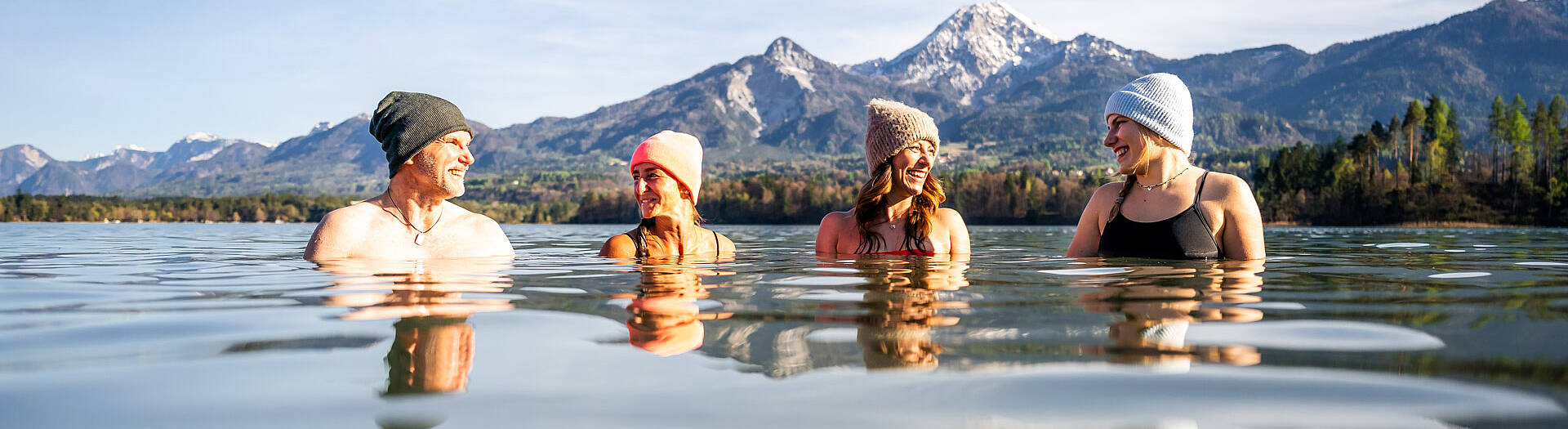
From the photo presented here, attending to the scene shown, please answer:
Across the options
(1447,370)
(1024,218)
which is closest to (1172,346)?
(1447,370)

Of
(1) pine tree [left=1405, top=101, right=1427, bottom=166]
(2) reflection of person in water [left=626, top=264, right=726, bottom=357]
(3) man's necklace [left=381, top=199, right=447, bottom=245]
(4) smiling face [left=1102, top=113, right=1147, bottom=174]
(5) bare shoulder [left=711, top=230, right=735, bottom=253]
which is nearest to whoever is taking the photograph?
(2) reflection of person in water [left=626, top=264, right=726, bottom=357]

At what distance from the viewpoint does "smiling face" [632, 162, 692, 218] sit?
8.14 m

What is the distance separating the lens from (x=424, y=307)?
404cm

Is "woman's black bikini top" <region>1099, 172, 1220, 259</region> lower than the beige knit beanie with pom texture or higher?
lower

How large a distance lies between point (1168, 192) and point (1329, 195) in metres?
108

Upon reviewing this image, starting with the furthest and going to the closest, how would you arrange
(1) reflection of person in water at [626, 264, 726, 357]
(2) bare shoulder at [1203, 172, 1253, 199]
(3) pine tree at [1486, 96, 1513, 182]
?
(3) pine tree at [1486, 96, 1513, 182] < (2) bare shoulder at [1203, 172, 1253, 199] < (1) reflection of person in water at [626, 264, 726, 357]

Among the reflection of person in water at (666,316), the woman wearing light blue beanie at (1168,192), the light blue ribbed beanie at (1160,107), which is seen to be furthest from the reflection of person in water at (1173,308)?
the reflection of person in water at (666,316)

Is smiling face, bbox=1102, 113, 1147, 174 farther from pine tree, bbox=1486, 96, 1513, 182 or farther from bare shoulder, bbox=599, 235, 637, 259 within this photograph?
pine tree, bbox=1486, 96, 1513, 182

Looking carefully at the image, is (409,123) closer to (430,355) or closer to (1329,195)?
(430,355)

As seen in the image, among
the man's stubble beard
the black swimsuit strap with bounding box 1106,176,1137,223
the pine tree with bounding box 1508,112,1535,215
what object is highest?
the pine tree with bounding box 1508,112,1535,215

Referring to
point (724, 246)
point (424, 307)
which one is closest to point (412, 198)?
point (724, 246)

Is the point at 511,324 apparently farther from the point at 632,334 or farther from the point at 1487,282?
the point at 1487,282

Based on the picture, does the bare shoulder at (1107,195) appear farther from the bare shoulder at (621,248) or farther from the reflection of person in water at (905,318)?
the bare shoulder at (621,248)

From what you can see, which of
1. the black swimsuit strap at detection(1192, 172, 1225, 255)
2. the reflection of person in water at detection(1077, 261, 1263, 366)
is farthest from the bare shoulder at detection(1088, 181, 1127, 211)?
the reflection of person in water at detection(1077, 261, 1263, 366)
